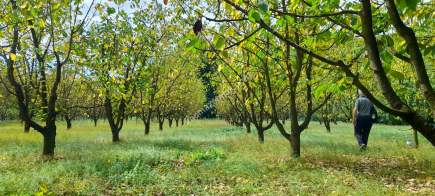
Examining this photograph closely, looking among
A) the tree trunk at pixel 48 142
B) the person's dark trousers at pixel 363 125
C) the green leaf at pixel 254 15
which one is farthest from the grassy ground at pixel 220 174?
the green leaf at pixel 254 15

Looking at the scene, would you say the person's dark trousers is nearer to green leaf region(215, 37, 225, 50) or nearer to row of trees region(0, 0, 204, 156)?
row of trees region(0, 0, 204, 156)

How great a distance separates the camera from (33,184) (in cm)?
951

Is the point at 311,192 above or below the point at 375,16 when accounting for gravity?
below

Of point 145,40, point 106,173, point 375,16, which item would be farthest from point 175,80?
point 375,16

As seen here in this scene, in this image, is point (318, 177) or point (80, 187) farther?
point (318, 177)

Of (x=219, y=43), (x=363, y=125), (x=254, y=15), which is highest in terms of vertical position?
(x=254, y=15)

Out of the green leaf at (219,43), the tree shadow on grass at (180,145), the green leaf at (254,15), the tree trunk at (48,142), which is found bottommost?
the tree shadow on grass at (180,145)

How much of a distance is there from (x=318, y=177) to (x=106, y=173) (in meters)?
5.51

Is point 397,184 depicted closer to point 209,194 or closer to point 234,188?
point 234,188

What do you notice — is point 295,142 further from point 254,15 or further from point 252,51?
point 254,15

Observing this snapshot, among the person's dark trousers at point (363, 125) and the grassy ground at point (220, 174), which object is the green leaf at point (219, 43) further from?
the person's dark trousers at point (363, 125)

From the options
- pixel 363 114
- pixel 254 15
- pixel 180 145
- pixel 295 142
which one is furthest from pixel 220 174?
pixel 254 15

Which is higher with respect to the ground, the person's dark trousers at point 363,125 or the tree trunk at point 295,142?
the person's dark trousers at point 363,125

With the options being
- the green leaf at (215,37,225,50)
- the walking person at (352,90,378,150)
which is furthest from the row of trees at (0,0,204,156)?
the walking person at (352,90,378,150)
